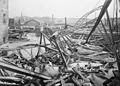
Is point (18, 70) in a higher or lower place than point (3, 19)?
lower

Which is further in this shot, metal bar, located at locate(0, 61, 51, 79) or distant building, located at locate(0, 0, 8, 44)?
distant building, located at locate(0, 0, 8, 44)

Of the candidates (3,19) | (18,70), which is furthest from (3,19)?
(18,70)

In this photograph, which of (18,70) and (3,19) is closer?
(18,70)

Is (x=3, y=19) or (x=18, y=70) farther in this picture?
(x=3, y=19)

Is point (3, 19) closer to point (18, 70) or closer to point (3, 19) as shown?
point (3, 19)

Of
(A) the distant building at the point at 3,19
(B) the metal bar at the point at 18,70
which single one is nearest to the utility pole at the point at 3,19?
(A) the distant building at the point at 3,19

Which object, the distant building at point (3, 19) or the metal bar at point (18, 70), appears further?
the distant building at point (3, 19)

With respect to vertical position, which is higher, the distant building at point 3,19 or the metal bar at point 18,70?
the distant building at point 3,19

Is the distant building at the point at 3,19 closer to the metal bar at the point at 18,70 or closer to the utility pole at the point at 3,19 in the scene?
the utility pole at the point at 3,19

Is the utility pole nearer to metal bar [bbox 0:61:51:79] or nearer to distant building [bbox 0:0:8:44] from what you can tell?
distant building [bbox 0:0:8:44]

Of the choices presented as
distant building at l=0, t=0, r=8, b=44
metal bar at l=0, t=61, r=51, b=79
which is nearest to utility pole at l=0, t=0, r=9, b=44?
distant building at l=0, t=0, r=8, b=44

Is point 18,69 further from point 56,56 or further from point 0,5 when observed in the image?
point 0,5

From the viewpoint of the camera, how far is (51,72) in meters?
5.39

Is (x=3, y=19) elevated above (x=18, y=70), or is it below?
above
